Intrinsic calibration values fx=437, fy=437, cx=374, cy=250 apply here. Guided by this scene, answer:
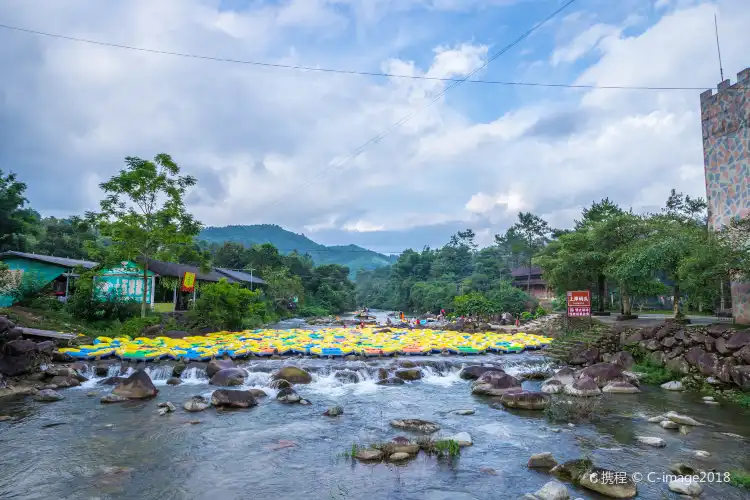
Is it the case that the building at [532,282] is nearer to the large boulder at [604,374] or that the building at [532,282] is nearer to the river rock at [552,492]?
the large boulder at [604,374]

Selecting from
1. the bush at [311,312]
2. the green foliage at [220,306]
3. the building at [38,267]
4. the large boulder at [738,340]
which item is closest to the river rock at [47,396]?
the green foliage at [220,306]

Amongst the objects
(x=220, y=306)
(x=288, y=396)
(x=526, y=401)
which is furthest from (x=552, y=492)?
(x=220, y=306)

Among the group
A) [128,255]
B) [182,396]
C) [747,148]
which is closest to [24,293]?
[128,255]

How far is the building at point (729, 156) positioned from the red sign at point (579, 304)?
4.48m

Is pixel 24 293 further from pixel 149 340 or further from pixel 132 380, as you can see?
pixel 132 380

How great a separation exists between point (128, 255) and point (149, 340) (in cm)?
483

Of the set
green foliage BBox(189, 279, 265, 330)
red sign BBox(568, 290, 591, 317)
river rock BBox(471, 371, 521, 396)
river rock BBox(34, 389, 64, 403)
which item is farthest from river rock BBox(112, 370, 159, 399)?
red sign BBox(568, 290, 591, 317)

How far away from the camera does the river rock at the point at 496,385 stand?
11.4 m

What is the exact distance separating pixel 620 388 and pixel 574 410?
2995mm

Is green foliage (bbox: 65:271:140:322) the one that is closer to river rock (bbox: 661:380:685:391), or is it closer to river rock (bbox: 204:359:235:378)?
river rock (bbox: 204:359:235:378)

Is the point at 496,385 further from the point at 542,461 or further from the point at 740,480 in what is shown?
the point at 740,480

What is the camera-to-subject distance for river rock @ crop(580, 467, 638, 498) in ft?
18.4

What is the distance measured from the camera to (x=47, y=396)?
10586 mm

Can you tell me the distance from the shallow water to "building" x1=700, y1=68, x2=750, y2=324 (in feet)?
19.1
